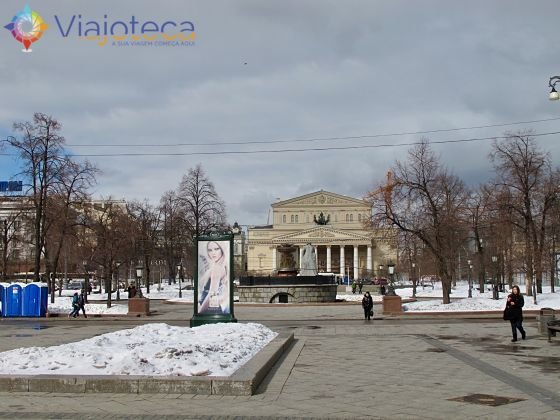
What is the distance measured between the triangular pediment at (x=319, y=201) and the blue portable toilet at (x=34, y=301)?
11832 cm

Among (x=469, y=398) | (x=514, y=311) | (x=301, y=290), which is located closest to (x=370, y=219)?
(x=301, y=290)

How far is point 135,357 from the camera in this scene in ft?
33.7

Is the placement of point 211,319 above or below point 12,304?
above

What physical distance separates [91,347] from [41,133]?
31.5 m

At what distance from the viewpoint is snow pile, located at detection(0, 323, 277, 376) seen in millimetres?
9969

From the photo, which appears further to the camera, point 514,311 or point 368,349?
point 514,311

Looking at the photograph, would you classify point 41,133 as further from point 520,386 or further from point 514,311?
point 520,386

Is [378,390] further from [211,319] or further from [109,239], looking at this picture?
[109,239]

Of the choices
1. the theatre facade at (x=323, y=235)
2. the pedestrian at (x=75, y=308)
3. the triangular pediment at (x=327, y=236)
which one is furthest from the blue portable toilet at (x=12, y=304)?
the triangular pediment at (x=327, y=236)

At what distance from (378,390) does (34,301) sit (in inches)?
1154

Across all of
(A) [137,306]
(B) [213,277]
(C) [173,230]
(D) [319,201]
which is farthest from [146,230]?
(D) [319,201]

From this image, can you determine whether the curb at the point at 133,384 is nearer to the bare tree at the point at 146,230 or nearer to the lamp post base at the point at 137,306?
the lamp post base at the point at 137,306

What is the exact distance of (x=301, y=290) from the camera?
46.1 meters

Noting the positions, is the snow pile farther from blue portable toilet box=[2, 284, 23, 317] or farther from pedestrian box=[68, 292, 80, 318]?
blue portable toilet box=[2, 284, 23, 317]
